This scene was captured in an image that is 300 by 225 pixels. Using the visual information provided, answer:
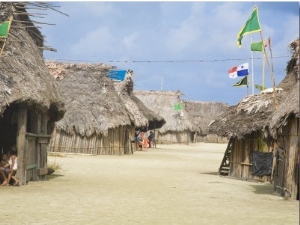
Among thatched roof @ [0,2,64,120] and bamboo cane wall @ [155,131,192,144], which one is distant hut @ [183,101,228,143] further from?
thatched roof @ [0,2,64,120]

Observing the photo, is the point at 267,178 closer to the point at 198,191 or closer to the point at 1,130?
the point at 198,191

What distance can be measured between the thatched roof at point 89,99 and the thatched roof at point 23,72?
10828mm

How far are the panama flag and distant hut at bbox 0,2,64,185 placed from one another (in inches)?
347

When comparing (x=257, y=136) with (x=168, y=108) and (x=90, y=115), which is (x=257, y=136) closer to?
(x=90, y=115)

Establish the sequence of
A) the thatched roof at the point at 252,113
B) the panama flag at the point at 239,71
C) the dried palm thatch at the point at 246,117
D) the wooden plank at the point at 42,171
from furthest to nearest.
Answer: the panama flag at the point at 239,71, the dried palm thatch at the point at 246,117, the thatched roof at the point at 252,113, the wooden plank at the point at 42,171

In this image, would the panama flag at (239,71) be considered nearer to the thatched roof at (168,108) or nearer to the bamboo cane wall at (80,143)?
the bamboo cane wall at (80,143)

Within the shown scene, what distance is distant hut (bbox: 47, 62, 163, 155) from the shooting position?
2611 cm

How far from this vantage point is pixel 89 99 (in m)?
27.5

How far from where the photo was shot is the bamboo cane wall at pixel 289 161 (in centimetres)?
1097

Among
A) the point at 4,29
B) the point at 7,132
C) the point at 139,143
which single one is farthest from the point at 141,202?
the point at 139,143

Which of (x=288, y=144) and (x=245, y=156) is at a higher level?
(x=288, y=144)

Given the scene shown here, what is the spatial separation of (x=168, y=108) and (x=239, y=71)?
3067cm

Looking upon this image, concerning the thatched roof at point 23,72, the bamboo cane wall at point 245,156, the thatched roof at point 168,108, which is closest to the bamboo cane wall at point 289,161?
the bamboo cane wall at point 245,156

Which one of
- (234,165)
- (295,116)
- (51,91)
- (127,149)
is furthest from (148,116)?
(295,116)
